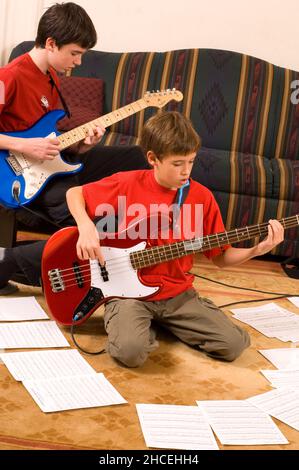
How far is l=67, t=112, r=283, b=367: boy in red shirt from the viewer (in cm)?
194

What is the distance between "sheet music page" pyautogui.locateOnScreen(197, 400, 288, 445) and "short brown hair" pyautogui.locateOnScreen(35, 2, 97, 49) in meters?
1.39

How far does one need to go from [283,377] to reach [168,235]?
1.82 ft

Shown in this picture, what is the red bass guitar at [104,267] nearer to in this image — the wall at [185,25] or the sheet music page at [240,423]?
the sheet music page at [240,423]

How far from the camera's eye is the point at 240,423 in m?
1.58

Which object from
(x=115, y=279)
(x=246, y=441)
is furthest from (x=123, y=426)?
(x=115, y=279)

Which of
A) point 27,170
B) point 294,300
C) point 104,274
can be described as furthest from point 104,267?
point 294,300

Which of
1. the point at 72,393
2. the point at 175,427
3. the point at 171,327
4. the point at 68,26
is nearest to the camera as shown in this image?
the point at 175,427

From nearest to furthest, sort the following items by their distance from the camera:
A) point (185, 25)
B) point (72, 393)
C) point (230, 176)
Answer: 1. point (72, 393)
2. point (230, 176)
3. point (185, 25)

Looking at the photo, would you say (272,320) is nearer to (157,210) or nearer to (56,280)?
(157,210)

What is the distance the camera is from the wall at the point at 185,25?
374 centimetres

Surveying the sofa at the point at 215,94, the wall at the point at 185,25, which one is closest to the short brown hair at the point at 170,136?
the sofa at the point at 215,94

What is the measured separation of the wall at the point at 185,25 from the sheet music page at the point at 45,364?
2445 mm

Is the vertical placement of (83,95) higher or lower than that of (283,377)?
higher
